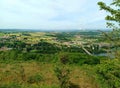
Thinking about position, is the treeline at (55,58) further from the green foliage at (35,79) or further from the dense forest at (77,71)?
the green foliage at (35,79)

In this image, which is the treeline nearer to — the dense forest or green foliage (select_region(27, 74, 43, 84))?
the dense forest

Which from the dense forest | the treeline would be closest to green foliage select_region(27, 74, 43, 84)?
the dense forest

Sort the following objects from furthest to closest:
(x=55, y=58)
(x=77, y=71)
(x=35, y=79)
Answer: (x=55, y=58) < (x=77, y=71) < (x=35, y=79)

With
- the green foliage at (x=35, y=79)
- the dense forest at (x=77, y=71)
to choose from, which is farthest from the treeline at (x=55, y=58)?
the green foliage at (x=35, y=79)

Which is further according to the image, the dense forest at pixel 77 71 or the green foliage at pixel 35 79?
the green foliage at pixel 35 79

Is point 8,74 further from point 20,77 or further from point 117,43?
point 117,43

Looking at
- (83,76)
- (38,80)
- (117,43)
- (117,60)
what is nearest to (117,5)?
(117,43)

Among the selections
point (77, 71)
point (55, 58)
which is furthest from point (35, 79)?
point (55, 58)

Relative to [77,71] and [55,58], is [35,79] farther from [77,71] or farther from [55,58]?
[55,58]

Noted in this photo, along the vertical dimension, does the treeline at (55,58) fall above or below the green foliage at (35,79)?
below

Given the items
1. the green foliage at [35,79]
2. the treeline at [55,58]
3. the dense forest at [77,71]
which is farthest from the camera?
the treeline at [55,58]

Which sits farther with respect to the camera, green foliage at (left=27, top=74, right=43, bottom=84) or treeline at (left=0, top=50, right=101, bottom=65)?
treeline at (left=0, top=50, right=101, bottom=65)

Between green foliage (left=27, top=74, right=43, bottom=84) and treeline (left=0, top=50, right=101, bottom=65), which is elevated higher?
green foliage (left=27, top=74, right=43, bottom=84)
